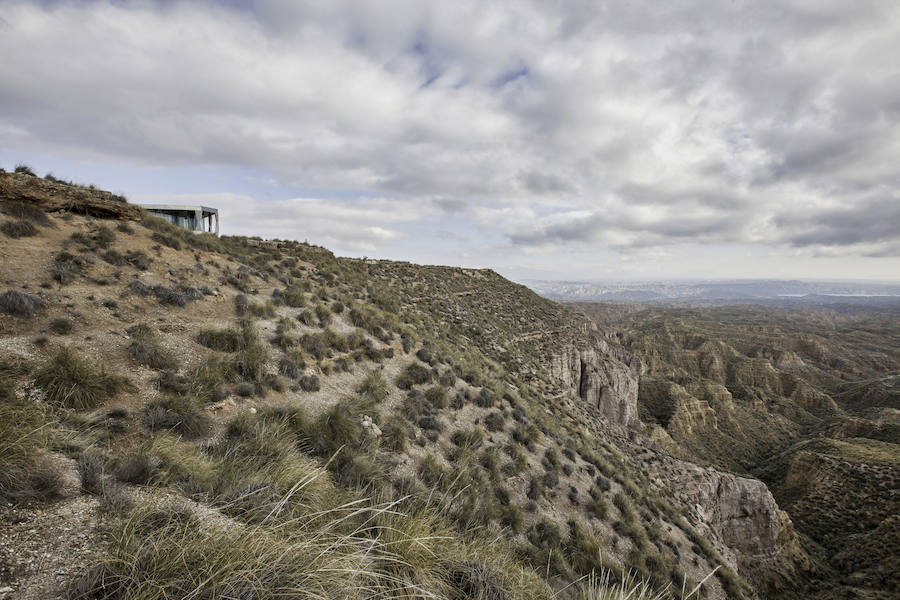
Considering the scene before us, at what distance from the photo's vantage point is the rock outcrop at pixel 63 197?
32.0 feet

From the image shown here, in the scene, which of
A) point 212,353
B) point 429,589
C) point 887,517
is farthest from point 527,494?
point 887,517

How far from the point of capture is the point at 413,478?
6184 mm

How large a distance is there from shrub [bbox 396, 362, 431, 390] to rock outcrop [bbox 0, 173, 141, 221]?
11.4m

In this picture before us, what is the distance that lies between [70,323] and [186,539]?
7.27 meters

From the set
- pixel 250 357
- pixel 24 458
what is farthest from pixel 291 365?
pixel 24 458

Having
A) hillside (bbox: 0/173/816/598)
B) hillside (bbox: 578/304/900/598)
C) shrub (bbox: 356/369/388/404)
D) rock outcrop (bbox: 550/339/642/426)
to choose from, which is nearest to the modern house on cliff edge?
hillside (bbox: 0/173/816/598)

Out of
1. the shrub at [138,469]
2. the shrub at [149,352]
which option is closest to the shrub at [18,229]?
the shrub at [149,352]

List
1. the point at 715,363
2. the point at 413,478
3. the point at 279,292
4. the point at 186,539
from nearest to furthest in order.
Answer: the point at 186,539 < the point at 413,478 < the point at 279,292 < the point at 715,363

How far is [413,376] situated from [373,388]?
6.46ft

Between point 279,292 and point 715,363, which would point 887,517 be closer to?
point 279,292

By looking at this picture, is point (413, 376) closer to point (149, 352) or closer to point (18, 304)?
point (149, 352)

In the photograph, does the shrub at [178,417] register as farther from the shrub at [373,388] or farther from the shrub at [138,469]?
the shrub at [373,388]

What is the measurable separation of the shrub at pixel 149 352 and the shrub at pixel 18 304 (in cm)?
148

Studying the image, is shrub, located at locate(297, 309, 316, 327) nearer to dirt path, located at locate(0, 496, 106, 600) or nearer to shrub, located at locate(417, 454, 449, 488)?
shrub, located at locate(417, 454, 449, 488)
